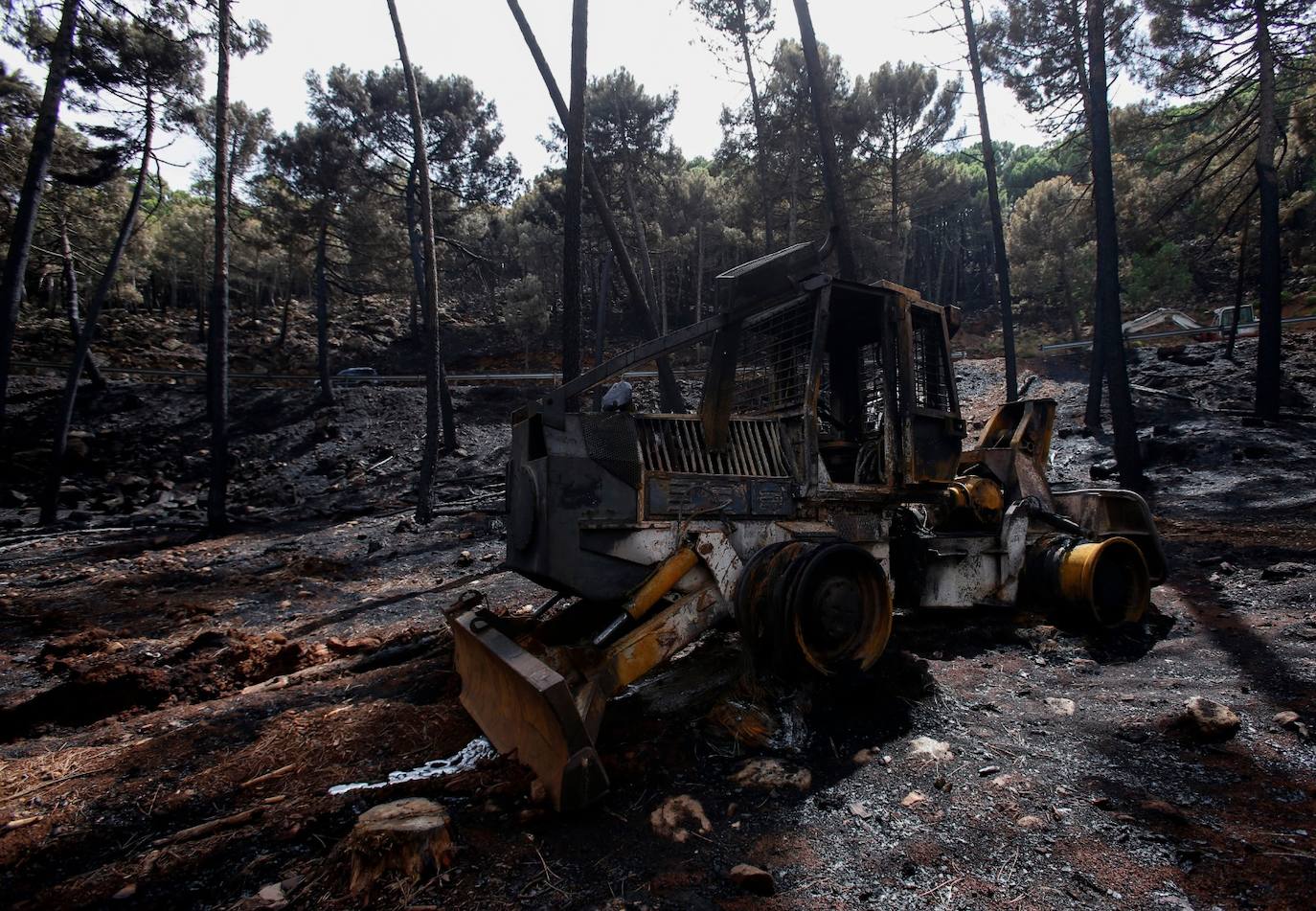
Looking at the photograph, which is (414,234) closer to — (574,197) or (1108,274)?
(574,197)

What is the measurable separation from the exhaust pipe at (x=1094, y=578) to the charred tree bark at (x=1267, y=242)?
39.7 ft

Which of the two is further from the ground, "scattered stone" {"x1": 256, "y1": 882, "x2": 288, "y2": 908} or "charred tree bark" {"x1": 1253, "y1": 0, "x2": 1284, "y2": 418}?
"charred tree bark" {"x1": 1253, "y1": 0, "x2": 1284, "y2": 418}

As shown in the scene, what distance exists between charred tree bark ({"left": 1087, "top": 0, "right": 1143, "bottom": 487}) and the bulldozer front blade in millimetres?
10840

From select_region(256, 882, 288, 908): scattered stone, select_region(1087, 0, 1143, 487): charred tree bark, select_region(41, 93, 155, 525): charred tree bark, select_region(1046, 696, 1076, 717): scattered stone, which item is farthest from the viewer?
select_region(41, 93, 155, 525): charred tree bark

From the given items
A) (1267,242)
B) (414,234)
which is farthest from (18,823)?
(414,234)

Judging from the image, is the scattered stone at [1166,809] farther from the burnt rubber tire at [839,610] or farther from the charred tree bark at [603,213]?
the charred tree bark at [603,213]

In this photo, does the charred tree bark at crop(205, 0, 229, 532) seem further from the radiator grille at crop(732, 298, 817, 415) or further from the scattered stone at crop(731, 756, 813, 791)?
the scattered stone at crop(731, 756, 813, 791)

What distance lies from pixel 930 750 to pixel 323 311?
79.0 feet

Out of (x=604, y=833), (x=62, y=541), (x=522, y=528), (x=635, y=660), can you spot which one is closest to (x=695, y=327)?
(x=522, y=528)

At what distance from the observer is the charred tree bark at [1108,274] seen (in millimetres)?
10914

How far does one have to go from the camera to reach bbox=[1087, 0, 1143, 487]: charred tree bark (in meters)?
10.9

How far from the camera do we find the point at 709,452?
174 inches

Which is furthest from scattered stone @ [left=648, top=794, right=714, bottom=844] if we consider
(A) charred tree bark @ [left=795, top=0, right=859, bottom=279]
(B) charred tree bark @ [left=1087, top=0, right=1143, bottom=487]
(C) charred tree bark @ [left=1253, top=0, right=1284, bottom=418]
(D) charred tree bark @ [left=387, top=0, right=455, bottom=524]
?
(C) charred tree bark @ [left=1253, top=0, right=1284, bottom=418]

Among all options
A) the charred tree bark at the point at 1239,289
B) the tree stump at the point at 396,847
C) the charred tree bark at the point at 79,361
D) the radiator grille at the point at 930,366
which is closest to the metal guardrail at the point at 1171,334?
the charred tree bark at the point at 1239,289
